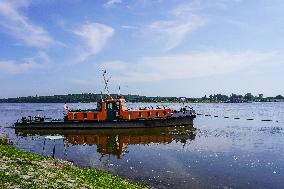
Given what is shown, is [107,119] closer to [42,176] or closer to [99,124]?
[99,124]

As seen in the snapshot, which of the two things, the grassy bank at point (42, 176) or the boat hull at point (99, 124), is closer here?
the grassy bank at point (42, 176)

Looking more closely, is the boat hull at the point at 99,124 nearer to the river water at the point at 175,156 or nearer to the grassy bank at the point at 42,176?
the river water at the point at 175,156

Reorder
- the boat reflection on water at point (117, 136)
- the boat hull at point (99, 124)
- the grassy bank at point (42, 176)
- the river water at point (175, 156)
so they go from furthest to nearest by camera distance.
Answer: the boat hull at point (99, 124)
the boat reflection on water at point (117, 136)
the river water at point (175, 156)
the grassy bank at point (42, 176)

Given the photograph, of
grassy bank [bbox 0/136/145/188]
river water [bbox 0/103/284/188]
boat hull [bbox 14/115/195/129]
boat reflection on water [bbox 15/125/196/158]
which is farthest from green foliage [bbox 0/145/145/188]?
boat hull [bbox 14/115/195/129]

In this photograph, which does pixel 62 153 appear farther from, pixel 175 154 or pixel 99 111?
pixel 99 111

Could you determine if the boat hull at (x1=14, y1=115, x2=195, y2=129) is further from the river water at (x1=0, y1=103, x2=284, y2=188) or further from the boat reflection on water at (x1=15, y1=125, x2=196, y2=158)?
the river water at (x1=0, y1=103, x2=284, y2=188)

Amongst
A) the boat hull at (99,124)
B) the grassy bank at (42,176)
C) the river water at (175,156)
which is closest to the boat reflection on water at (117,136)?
the river water at (175,156)

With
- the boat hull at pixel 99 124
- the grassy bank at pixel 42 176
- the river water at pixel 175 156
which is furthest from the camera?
the boat hull at pixel 99 124

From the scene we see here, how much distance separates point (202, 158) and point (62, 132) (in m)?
28.7

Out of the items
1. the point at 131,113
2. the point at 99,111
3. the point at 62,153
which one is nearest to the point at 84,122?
the point at 99,111

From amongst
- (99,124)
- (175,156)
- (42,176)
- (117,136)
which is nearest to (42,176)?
(42,176)

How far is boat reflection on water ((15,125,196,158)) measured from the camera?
1614 inches

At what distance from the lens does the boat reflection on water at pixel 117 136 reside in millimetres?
41000

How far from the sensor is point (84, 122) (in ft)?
184
